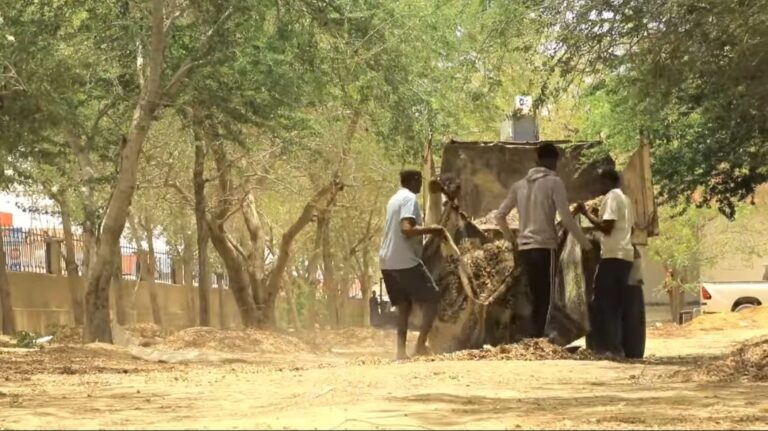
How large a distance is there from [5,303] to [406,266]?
52.3 feet

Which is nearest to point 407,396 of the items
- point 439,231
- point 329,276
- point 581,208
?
point 439,231

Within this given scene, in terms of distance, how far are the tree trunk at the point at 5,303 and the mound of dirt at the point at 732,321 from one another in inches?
542

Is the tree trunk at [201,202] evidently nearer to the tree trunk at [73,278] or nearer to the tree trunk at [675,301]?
the tree trunk at [73,278]

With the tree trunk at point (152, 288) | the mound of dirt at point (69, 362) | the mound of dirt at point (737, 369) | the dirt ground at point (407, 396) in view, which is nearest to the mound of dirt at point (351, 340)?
the mound of dirt at point (69, 362)

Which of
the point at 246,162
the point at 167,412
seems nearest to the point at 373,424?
the point at 167,412

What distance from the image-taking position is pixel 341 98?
1945 centimetres

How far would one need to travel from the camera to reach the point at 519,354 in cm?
1127

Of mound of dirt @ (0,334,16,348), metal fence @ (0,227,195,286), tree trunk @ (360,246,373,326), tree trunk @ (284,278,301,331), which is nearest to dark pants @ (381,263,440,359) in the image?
mound of dirt @ (0,334,16,348)

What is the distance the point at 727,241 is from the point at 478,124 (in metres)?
14.0

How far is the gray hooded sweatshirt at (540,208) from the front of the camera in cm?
1155

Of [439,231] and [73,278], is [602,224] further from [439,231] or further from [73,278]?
[73,278]

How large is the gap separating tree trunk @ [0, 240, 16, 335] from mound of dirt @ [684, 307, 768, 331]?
1377cm

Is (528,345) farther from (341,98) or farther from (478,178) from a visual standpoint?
(341,98)

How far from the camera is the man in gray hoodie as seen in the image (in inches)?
457
